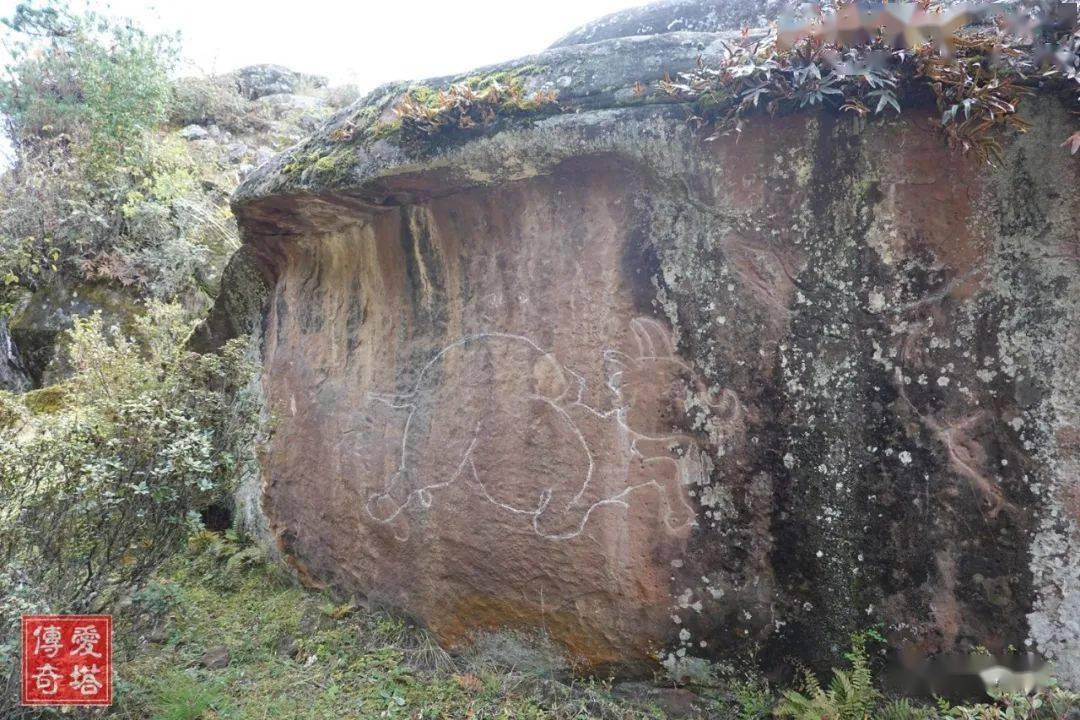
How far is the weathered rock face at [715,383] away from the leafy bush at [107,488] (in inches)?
42.5

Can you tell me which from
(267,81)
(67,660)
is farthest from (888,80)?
(267,81)

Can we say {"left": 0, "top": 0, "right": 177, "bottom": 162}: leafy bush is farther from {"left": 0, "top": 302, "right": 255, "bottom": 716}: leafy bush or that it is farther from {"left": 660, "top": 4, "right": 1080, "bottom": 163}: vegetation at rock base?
{"left": 660, "top": 4, "right": 1080, "bottom": 163}: vegetation at rock base

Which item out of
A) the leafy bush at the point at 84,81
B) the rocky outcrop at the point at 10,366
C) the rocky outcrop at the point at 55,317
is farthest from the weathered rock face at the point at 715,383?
the leafy bush at the point at 84,81

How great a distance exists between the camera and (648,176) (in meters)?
3.31

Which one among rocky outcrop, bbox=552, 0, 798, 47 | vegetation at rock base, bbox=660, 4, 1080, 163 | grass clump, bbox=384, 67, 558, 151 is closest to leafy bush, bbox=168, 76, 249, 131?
rocky outcrop, bbox=552, 0, 798, 47

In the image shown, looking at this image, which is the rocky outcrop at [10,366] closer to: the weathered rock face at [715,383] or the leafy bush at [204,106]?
the leafy bush at [204,106]

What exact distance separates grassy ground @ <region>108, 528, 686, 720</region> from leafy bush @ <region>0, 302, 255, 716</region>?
0.41 meters

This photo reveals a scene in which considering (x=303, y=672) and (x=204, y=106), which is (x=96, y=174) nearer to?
(x=204, y=106)

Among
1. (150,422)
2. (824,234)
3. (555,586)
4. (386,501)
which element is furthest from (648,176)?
(150,422)

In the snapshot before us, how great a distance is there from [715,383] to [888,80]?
4.91ft

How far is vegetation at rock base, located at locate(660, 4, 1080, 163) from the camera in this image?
2.56 m

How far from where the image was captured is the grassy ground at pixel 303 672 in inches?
128

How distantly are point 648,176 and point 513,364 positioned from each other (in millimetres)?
1254

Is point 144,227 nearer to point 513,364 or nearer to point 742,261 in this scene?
point 513,364
